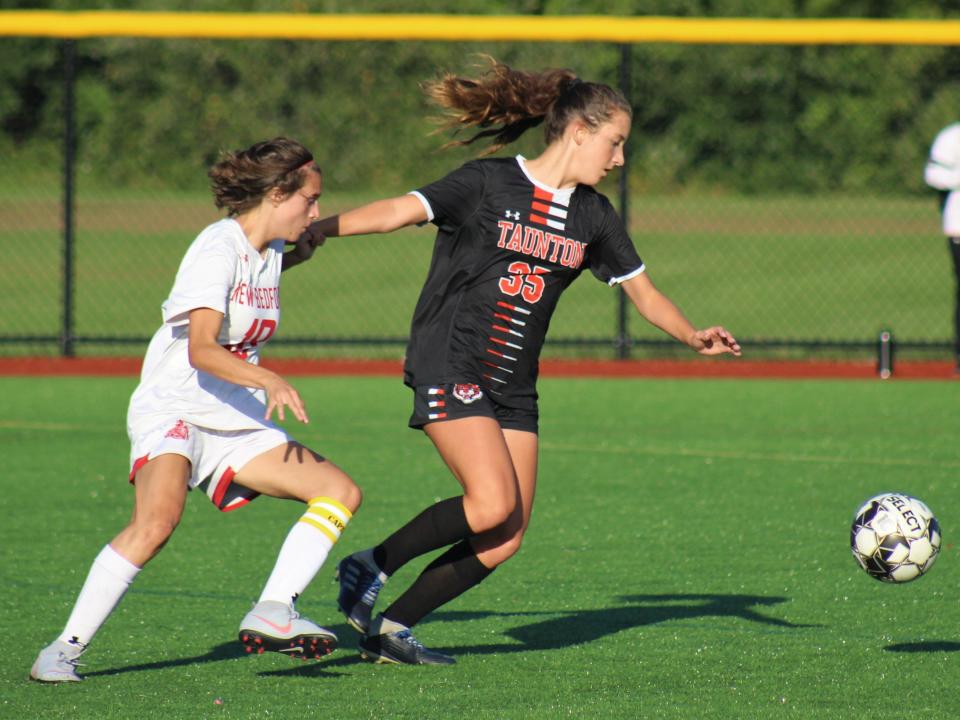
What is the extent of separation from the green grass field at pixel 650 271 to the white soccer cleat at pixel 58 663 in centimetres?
839

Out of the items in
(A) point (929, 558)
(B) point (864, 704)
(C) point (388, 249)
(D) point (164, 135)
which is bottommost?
(B) point (864, 704)

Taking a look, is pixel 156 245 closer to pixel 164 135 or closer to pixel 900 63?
pixel 164 135

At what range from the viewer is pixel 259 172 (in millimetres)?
4805

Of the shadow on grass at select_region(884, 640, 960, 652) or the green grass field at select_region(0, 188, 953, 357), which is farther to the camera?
the green grass field at select_region(0, 188, 953, 357)

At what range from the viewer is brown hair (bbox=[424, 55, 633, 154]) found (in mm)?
5094

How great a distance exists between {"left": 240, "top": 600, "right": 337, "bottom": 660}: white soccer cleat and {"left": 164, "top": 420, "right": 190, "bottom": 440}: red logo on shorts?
586mm

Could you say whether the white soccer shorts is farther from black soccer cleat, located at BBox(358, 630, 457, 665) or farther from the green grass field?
the green grass field

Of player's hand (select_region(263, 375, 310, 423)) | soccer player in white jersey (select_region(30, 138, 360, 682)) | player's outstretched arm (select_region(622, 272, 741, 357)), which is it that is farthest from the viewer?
player's outstretched arm (select_region(622, 272, 741, 357))

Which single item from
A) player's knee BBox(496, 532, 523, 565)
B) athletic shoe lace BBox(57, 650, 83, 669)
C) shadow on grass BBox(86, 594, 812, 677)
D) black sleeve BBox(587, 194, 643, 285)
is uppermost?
black sleeve BBox(587, 194, 643, 285)

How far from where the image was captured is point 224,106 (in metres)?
25.8

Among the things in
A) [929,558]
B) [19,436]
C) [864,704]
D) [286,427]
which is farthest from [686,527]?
[19,436]

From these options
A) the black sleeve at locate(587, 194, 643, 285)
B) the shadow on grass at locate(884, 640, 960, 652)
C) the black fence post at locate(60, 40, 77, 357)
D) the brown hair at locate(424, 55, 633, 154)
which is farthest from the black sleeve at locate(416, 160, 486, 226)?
the black fence post at locate(60, 40, 77, 357)

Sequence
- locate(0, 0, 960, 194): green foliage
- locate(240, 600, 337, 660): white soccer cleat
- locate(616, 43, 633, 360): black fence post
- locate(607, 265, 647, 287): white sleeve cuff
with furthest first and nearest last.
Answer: locate(0, 0, 960, 194): green foliage
locate(616, 43, 633, 360): black fence post
locate(607, 265, 647, 287): white sleeve cuff
locate(240, 600, 337, 660): white soccer cleat

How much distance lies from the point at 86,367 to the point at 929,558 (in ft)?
29.5
